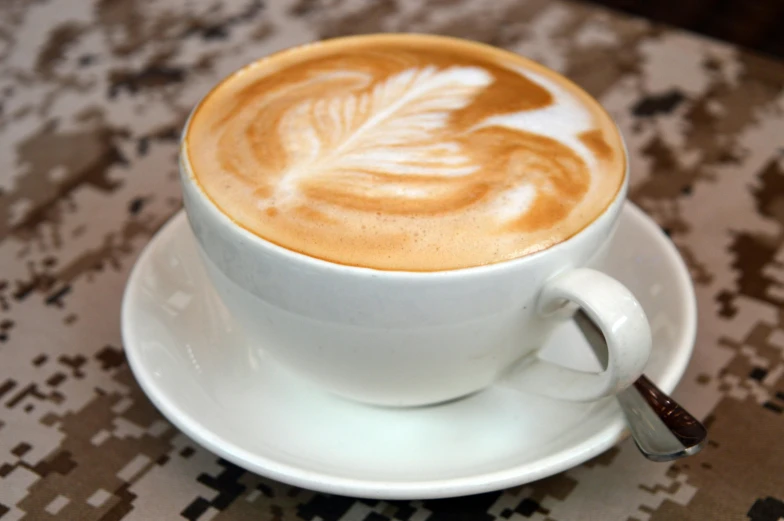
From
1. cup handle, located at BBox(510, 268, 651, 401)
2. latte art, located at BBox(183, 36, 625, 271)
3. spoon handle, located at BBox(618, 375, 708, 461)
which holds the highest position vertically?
latte art, located at BBox(183, 36, 625, 271)

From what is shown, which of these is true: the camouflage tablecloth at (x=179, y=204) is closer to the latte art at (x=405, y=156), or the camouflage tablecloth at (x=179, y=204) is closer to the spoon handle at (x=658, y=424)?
the spoon handle at (x=658, y=424)

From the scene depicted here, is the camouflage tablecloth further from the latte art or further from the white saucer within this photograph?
the latte art

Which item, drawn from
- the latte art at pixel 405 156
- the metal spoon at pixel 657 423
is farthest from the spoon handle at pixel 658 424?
the latte art at pixel 405 156

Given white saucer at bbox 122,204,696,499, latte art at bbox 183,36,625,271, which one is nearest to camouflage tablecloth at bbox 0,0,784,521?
white saucer at bbox 122,204,696,499

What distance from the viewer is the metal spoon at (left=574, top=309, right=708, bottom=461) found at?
1.56ft

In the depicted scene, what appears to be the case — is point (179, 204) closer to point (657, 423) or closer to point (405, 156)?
point (405, 156)

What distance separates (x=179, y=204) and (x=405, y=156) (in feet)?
1.21

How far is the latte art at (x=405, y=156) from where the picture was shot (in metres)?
0.46

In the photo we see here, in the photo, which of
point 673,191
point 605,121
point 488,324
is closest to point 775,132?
point 673,191

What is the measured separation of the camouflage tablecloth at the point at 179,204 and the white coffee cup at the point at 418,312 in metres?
0.08

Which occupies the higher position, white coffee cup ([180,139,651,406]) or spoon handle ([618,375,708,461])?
white coffee cup ([180,139,651,406])

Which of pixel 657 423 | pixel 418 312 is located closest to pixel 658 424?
pixel 657 423

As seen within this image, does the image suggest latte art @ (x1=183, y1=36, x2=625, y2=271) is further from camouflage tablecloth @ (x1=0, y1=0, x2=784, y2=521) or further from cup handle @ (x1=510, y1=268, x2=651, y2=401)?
camouflage tablecloth @ (x1=0, y1=0, x2=784, y2=521)

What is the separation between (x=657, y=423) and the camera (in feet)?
1.61
